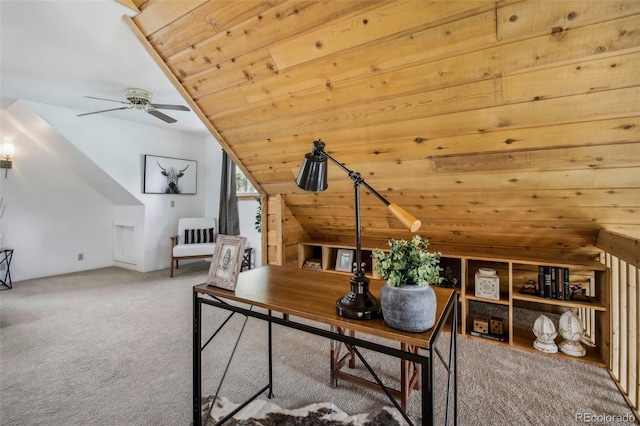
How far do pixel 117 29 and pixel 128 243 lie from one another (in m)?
3.92

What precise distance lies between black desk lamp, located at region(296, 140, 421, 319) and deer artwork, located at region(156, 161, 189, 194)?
4506 mm

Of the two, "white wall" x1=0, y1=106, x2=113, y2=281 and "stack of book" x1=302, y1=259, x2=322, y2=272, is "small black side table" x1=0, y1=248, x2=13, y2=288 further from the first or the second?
"stack of book" x1=302, y1=259, x2=322, y2=272

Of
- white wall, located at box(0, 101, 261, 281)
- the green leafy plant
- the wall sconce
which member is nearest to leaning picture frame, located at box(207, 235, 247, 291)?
the green leafy plant

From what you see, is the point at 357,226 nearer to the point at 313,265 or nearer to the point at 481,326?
the point at 481,326

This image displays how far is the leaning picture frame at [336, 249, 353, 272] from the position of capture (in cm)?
313

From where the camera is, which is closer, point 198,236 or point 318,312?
point 318,312

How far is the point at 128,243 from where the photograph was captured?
4977 millimetres

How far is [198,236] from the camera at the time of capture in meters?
4.85

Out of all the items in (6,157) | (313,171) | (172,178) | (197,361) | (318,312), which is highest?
(6,157)

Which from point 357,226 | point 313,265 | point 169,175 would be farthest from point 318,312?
point 169,175

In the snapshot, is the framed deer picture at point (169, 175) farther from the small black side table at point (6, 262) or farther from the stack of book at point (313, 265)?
the stack of book at point (313, 265)

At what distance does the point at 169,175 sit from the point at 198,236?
1154mm

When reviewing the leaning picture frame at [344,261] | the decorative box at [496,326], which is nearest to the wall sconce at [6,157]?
the leaning picture frame at [344,261]

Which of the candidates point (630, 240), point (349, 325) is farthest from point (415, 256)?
point (630, 240)
